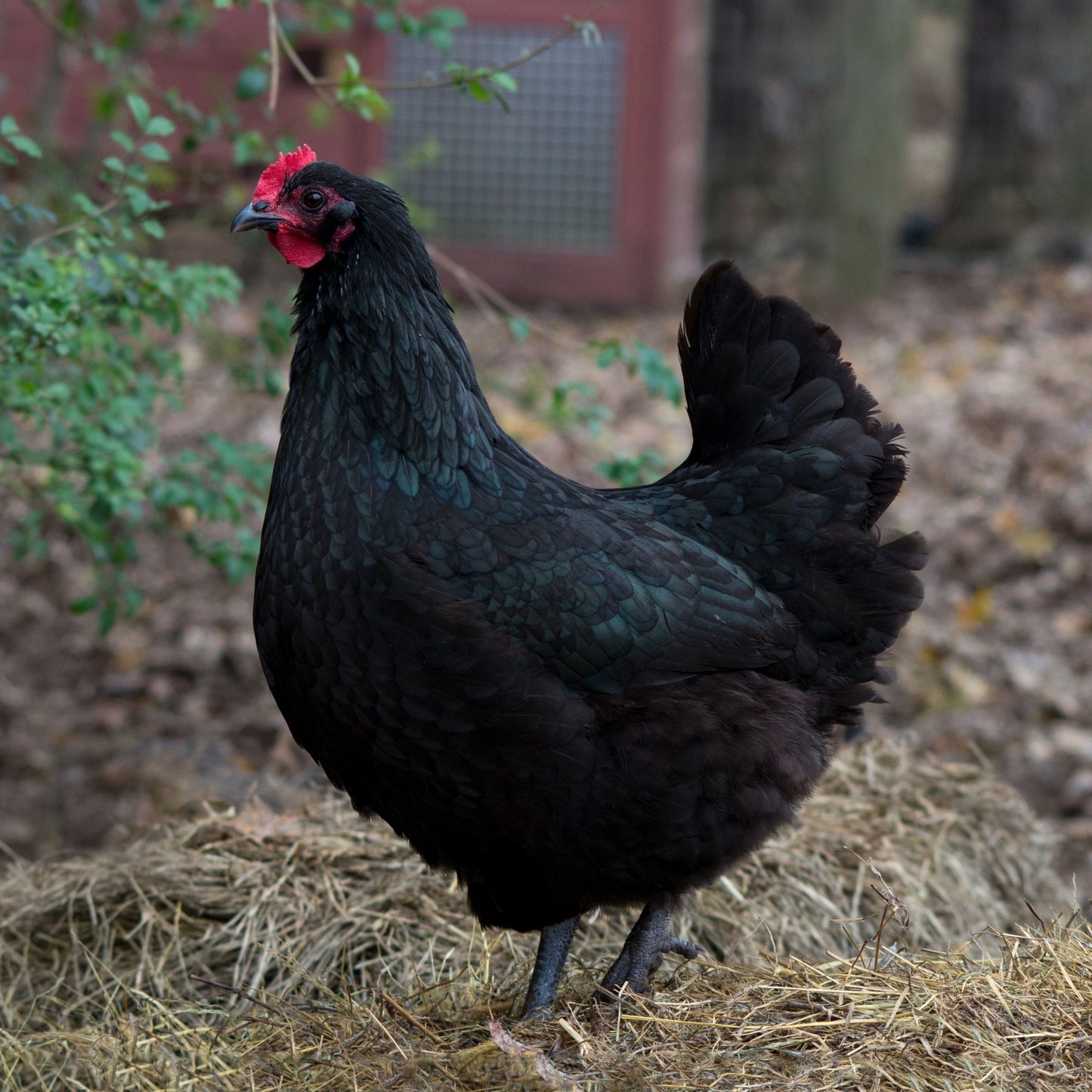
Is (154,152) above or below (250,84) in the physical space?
below

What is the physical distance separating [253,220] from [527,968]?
1990 mm

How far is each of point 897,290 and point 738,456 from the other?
356 inches

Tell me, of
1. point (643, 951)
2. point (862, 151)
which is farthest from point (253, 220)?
point (862, 151)

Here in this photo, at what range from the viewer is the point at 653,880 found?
9.86ft

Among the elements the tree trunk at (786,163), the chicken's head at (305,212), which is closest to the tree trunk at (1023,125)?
the tree trunk at (786,163)

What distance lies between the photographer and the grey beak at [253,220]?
293cm

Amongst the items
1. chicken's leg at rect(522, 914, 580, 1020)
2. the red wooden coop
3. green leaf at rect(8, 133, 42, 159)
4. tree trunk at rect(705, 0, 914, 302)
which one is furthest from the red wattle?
tree trunk at rect(705, 0, 914, 302)

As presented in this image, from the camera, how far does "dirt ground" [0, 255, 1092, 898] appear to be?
15.9 ft

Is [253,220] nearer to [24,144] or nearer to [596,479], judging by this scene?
[24,144]

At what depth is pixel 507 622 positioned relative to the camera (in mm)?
2828

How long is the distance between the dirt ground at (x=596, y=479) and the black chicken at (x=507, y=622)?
1.43 meters

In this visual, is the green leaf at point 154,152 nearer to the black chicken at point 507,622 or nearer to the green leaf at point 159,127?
the green leaf at point 159,127

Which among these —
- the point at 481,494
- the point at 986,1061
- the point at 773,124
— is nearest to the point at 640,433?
the point at 481,494

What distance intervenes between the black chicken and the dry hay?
0.32 metres
